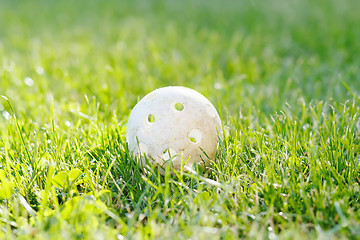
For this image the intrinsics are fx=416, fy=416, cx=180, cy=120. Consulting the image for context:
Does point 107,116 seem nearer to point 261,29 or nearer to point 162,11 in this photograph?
point 261,29

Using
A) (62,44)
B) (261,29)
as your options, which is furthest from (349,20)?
(62,44)

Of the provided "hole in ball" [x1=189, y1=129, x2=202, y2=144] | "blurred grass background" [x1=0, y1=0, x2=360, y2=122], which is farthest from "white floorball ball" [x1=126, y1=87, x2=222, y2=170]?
"blurred grass background" [x1=0, y1=0, x2=360, y2=122]

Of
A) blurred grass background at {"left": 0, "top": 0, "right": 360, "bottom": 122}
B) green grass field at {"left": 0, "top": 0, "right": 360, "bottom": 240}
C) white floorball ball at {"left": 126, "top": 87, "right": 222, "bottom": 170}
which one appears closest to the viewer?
green grass field at {"left": 0, "top": 0, "right": 360, "bottom": 240}

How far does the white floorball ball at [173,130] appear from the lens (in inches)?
77.4

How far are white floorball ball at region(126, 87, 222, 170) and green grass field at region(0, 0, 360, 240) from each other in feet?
0.28

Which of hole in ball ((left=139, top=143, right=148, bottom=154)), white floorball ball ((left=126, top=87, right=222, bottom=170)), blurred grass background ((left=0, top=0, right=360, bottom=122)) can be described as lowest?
hole in ball ((left=139, top=143, right=148, bottom=154))

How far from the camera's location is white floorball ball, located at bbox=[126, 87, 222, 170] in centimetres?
197

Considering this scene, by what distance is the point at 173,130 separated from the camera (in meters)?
1.96

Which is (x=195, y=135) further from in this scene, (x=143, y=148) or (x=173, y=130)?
(x=143, y=148)

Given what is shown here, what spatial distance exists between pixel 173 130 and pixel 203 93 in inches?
52.5

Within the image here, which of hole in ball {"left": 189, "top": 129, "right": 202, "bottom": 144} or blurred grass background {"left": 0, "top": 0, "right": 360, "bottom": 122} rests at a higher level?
blurred grass background {"left": 0, "top": 0, "right": 360, "bottom": 122}

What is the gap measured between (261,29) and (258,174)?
377 cm

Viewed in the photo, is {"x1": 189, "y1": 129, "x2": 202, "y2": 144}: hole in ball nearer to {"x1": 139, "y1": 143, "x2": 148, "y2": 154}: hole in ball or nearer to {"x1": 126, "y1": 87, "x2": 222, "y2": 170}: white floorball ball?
{"x1": 126, "y1": 87, "x2": 222, "y2": 170}: white floorball ball

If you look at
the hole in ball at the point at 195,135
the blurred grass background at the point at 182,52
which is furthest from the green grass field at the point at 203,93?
the hole in ball at the point at 195,135
